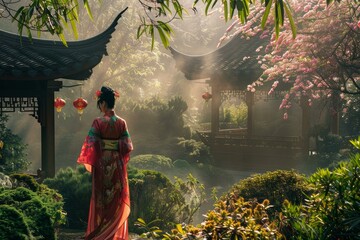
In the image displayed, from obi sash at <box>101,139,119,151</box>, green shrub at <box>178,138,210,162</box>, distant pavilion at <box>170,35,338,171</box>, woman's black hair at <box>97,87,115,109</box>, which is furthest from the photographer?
green shrub at <box>178,138,210,162</box>

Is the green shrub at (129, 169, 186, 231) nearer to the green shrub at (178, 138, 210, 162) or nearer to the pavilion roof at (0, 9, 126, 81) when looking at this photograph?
the pavilion roof at (0, 9, 126, 81)

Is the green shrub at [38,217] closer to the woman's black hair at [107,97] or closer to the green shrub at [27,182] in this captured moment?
the green shrub at [27,182]

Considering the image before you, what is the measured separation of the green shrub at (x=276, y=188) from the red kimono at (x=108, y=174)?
1.63 meters

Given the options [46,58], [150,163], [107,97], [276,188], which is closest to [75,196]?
[107,97]

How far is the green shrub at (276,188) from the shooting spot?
7.00m

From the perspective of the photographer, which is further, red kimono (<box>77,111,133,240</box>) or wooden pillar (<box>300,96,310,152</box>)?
wooden pillar (<box>300,96,310,152</box>)

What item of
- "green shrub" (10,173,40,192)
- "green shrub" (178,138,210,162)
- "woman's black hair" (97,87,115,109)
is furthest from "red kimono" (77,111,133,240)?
"green shrub" (178,138,210,162)

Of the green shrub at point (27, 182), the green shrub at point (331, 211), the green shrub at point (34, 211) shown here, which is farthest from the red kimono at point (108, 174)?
the green shrub at point (331, 211)

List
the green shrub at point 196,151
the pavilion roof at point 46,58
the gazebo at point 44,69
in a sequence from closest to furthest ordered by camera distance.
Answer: the pavilion roof at point 46,58 → the gazebo at point 44,69 → the green shrub at point 196,151

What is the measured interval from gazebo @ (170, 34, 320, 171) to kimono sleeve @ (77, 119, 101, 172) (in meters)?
11.5

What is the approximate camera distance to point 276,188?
23.2 feet

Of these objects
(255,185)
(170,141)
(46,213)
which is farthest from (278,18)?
(170,141)

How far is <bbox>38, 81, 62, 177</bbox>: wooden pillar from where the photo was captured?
37.3ft

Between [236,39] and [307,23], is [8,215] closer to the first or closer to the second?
[307,23]
